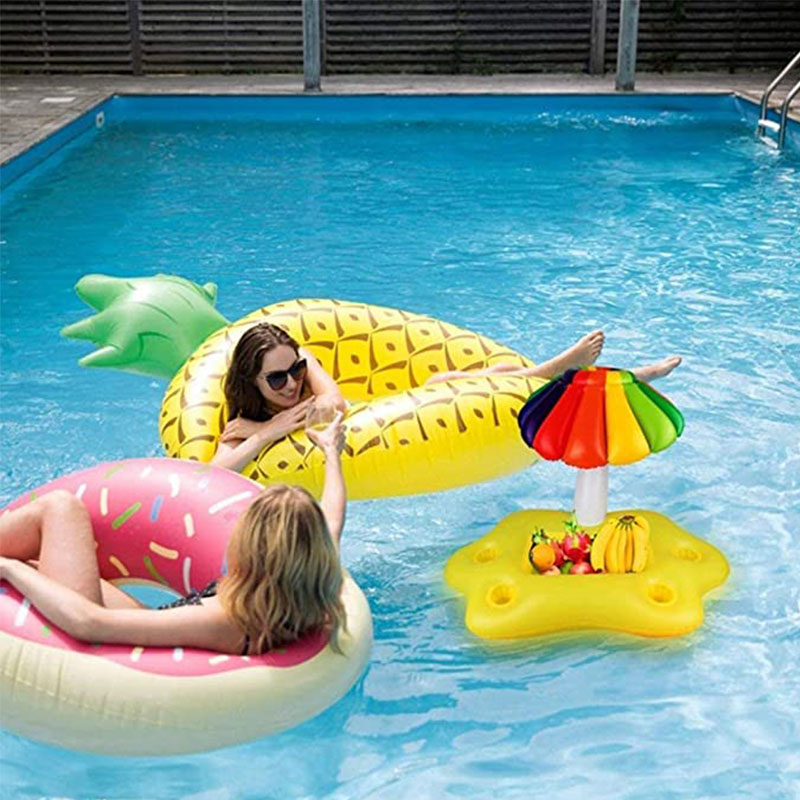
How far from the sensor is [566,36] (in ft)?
44.6

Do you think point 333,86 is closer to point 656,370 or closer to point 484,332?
point 484,332

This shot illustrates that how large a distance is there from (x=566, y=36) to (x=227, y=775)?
1192 centimetres

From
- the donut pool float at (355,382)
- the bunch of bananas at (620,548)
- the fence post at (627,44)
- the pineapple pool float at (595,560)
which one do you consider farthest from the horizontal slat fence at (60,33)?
the bunch of bananas at (620,548)

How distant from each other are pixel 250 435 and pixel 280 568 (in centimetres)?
122

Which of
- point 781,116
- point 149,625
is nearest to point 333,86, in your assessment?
point 781,116

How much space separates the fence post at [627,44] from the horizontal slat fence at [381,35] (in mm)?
1736

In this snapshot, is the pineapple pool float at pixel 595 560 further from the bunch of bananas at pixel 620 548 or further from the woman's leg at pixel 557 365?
the woman's leg at pixel 557 365

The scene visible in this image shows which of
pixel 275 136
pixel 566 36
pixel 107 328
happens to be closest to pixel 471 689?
pixel 107 328

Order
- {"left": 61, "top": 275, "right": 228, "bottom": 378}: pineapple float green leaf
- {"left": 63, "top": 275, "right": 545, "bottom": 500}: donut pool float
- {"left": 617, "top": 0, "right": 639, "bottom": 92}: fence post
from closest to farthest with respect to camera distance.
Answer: {"left": 63, "top": 275, "right": 545, "bottom": 500}: donut pool float
{"left": 61, "top": 275, "right": 228, "bottom": 378}: pineapple float green leaf
{"left": 617, "top": 0, "right": 639, "bottom": 92}: fence post

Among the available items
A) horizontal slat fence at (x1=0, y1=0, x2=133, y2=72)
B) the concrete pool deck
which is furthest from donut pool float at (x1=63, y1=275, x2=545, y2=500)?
horizontal slat fence at (x1=0, y1=0, x2=133, y2=72)

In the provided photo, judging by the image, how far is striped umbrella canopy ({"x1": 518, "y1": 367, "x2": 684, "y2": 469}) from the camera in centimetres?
334

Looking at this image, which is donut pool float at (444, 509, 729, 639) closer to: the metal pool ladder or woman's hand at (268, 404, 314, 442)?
woman's hand at (268, 404, 314, 442)

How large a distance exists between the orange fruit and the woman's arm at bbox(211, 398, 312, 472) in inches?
31.4

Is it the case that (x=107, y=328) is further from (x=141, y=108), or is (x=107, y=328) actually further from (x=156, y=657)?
(x=141, y=108)
